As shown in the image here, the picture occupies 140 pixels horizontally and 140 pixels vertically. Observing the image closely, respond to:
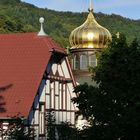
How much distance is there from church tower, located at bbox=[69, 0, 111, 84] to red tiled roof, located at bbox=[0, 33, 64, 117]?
22043 millimetres

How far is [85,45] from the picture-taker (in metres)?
58.6

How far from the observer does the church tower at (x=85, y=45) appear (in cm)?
5781

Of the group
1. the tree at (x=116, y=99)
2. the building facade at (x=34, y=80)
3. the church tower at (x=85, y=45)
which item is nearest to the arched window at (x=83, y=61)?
the church tower at (x=85, y=45)

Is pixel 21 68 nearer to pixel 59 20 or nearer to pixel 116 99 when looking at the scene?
pixel 116 99

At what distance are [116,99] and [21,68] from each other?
27.2ft

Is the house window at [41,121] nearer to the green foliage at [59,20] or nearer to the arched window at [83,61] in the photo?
the arched window at [83,61]

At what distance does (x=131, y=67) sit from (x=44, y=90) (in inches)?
307

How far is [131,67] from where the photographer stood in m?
27.2

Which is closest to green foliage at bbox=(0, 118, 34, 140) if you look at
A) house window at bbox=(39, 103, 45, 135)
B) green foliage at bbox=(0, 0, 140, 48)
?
house window at bbox=(39, 103, 45, 135)

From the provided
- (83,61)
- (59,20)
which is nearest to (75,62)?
(83,61)

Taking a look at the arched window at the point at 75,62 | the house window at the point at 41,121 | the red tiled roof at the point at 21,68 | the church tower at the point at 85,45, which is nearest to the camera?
the red tiled roof at the point at 21,68

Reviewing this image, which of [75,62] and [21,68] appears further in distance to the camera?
[75,62]

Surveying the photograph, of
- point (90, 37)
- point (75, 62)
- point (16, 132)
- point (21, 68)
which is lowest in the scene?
point (75, 62)

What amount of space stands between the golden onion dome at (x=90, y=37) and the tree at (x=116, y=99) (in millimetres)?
29483
